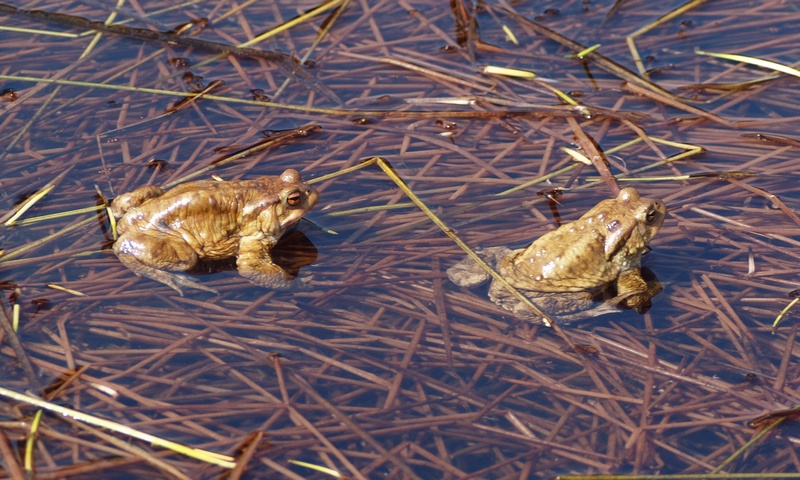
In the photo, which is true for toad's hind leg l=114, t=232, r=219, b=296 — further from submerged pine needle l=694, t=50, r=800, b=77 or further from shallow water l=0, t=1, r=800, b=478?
submerged pine needle l=694, t=50, r=800, b=77

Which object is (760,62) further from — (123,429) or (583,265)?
(123,429)

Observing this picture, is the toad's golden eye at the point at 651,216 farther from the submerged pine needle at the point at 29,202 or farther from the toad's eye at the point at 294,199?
the submerged pine needle at the point at 29,202

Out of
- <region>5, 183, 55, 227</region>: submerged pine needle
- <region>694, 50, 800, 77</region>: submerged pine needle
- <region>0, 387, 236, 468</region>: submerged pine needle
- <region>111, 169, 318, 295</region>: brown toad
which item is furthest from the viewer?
<region>694, 50, 800, 77</region>: submerged pine needle

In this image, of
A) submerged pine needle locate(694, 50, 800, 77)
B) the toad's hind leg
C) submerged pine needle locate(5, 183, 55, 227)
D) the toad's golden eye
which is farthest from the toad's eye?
submerged pine needle locate(694, 50, 800, 77)

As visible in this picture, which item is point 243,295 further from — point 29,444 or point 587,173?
point 587,173

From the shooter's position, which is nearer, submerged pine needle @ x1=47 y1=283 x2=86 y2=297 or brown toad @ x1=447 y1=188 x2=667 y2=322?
submerged pine needle @ x1=47 y1=283 x2=86 y2=297

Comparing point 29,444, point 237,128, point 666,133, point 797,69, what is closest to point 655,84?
point 666,133

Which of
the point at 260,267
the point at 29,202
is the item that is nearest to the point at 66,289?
the point at 29,202

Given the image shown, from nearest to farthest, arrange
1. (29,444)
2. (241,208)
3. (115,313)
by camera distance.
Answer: (29,444), (115,313), (241,208)

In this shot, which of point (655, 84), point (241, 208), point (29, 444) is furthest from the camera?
point (655, 84)
